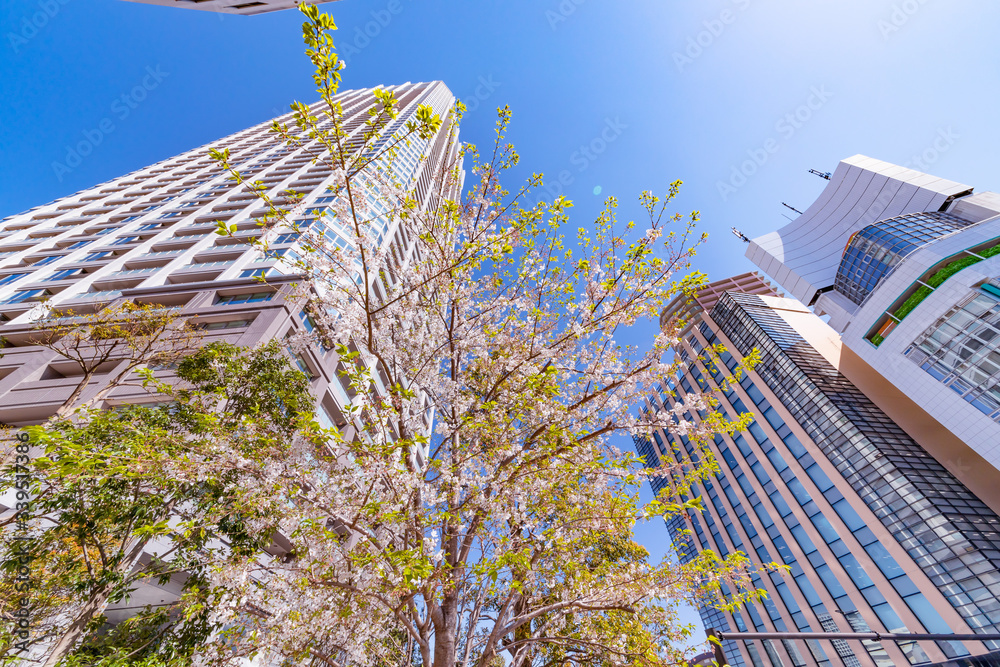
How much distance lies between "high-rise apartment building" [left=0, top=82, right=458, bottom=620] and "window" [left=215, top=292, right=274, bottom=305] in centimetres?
9

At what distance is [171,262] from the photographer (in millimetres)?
25562

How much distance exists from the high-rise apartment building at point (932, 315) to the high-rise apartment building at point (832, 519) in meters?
2.17

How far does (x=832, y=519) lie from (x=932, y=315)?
14.6 m

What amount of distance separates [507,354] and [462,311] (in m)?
1.42

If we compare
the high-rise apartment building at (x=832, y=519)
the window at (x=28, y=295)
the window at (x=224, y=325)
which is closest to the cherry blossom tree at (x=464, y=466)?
the high-rise apartment building at (x=832, y=519)

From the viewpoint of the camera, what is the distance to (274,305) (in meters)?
19.2

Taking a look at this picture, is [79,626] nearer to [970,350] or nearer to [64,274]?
[64,274]

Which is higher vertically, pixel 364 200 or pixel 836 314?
pixel 836 314

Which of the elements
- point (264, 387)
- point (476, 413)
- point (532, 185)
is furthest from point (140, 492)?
point (532, 185)

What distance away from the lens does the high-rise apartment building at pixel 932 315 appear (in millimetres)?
21031

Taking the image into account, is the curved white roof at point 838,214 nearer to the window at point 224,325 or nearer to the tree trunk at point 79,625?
the window at point 224,325

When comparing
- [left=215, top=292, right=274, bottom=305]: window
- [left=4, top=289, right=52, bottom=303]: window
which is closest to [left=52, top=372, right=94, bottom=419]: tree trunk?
[left=215, top=292, right=274, bottom=305]: window

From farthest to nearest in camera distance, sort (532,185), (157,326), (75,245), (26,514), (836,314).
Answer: (836,314) → (75,245) → (157,326) → (26,514) → (532,185)

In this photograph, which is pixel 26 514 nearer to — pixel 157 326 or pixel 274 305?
pixel 157 326
